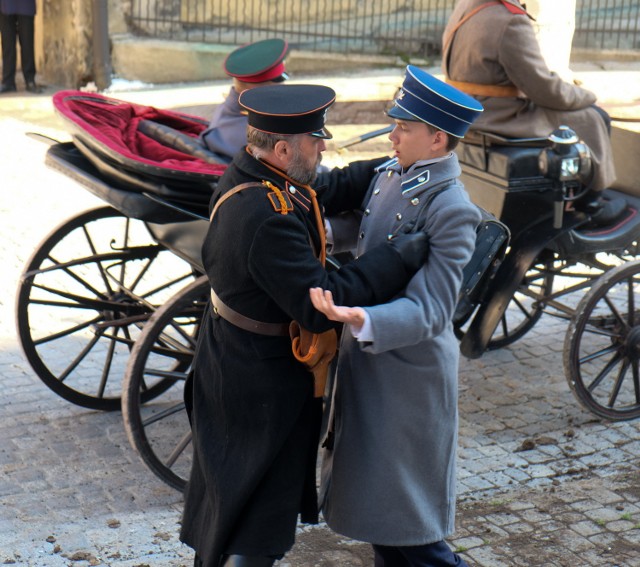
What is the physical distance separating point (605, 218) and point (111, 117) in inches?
89.4

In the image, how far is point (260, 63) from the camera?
4.44 m

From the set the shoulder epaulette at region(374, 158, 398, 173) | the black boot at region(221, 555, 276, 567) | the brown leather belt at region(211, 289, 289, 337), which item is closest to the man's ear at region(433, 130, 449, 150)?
the shoulder epaulette at region(374, 158, 398, 173)

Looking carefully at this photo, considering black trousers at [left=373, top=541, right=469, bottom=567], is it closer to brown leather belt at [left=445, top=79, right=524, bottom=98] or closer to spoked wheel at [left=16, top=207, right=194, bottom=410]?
spoked wheel at [left=16, top=207, right=194, bottom=410]

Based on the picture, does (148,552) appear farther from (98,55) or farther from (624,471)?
(98,55)

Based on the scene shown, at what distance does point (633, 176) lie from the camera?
17.3 feet

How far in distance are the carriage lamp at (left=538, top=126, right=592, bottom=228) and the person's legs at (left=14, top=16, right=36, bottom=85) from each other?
749cm

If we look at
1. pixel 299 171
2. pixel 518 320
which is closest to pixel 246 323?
pixel 299 171

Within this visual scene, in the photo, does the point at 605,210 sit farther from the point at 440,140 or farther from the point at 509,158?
the point at 440,140

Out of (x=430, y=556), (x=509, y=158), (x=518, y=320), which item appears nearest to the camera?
(x=430, y=556)

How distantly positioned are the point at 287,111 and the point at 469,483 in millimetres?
2076

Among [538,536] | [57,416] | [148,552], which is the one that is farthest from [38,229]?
[538,536]

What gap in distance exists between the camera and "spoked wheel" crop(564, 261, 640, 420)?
468cm

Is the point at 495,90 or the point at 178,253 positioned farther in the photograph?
the point at 495,90

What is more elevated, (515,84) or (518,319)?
(515,84)
